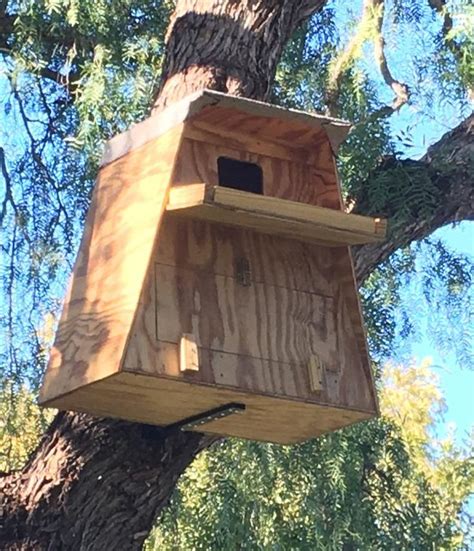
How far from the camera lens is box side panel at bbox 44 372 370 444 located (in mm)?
2580

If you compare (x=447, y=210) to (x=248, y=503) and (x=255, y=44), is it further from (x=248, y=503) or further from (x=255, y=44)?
(x=248, y=503)

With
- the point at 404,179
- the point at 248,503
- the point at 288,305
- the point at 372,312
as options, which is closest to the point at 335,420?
the point at 288,305

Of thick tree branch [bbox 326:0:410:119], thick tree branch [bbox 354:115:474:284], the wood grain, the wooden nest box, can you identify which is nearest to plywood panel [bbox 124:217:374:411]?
the wooden nest box

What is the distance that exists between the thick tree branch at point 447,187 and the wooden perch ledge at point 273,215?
70cm

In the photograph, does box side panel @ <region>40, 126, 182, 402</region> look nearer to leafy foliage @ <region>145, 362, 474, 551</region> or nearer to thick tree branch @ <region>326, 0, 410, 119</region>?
thick tree branch @ <region>326, 0, 410, 119</region>

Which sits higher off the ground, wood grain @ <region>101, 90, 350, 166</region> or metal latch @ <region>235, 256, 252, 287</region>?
wood grain @ <region>101, 90, 350, 166</region>

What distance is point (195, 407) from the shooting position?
2.75 metres

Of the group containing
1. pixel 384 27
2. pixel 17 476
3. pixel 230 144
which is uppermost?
pixel 384 27

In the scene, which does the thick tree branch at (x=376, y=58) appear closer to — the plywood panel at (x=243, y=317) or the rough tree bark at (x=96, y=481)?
the rough tree bark at (x=96, y=481)

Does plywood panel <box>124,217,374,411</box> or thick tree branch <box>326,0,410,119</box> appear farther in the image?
thick tree branch <box>326,0,410,119</box>

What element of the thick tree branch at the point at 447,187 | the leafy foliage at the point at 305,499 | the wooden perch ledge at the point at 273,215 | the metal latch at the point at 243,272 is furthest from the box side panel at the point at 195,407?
the leafy foliage at the point at 305,499

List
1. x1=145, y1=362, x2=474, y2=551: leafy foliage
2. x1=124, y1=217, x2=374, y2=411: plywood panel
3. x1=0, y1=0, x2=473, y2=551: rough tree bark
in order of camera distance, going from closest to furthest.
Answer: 1. x1=124, y1=217, x2=374, y2=411: plywood panel
2. x1=0, y1=0, x2=473, y2=551: rough tree bark
3. x1=145, y1=362, x2=474, y2=551: leafy foliage

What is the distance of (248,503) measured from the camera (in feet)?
15.4

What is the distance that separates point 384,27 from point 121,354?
2285mm
